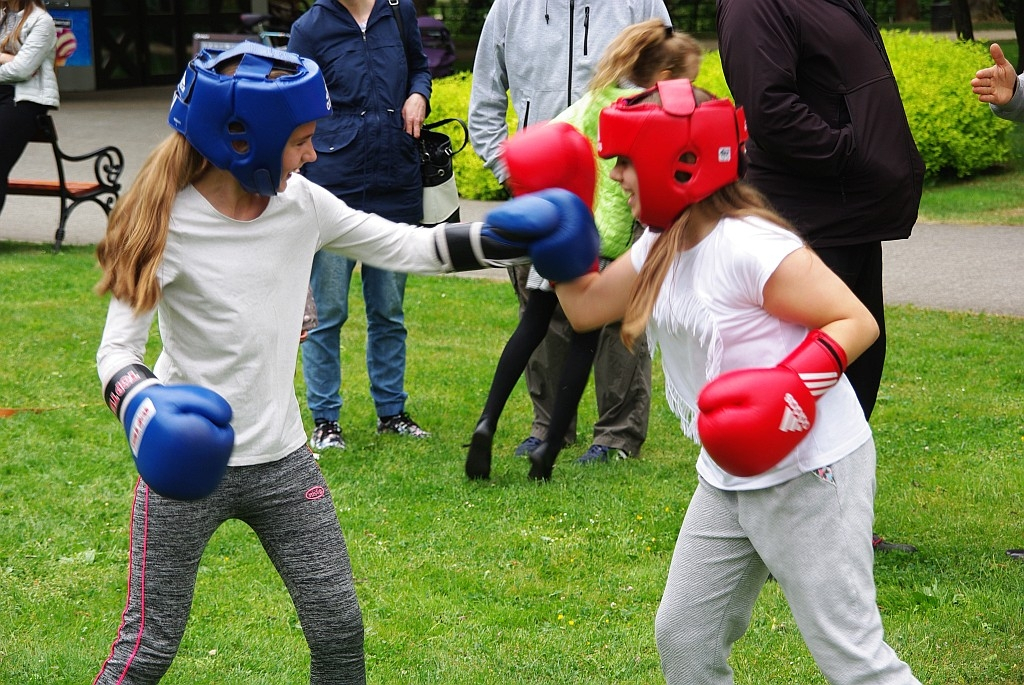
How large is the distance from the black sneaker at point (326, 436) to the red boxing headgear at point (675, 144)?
133 inches

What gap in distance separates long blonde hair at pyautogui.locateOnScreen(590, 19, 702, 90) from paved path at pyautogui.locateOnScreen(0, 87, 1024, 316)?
4.42 m

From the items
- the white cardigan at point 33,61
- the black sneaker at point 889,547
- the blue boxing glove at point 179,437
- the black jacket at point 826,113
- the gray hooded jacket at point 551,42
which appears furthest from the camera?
the white cardigan at point 33,61

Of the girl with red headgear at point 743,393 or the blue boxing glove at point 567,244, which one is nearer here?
the girl with red headgear at point 743,393

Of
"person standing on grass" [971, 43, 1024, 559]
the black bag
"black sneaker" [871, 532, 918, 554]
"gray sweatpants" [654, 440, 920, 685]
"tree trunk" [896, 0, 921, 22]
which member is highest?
"person standing on grass" [971, 43, 1024, 559]

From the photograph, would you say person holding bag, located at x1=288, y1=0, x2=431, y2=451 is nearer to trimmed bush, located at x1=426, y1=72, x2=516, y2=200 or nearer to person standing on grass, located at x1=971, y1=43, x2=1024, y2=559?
person standing on grass, located at x1=971, y1=43, x2=1024, y2=559

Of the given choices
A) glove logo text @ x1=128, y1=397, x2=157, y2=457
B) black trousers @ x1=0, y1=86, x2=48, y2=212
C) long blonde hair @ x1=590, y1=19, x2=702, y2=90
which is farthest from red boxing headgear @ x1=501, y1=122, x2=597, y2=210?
black trousers @ x1=0, y1=86, x2=48, y2=212

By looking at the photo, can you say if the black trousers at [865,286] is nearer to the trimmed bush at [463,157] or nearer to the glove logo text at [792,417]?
the glove logo text at [792,417]

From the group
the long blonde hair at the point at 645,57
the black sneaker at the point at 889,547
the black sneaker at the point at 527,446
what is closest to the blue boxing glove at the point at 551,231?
the long blonde hair at the point at 645,57

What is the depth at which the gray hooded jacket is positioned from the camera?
554 centimetres

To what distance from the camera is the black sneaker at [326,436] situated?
19.5ft

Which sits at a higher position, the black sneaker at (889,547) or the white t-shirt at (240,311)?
the white t-shirt at (240,311)

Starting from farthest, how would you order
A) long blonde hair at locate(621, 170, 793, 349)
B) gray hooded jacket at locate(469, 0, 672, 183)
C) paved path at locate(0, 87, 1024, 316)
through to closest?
paved path at locate(0, 87, 1024, 316) → gray hooded jacket at locate(469, 0, 672, 183) → long blonde hair at locate(621, 170, 793, 349)

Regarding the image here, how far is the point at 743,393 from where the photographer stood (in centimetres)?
259

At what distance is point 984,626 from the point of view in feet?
13.1
